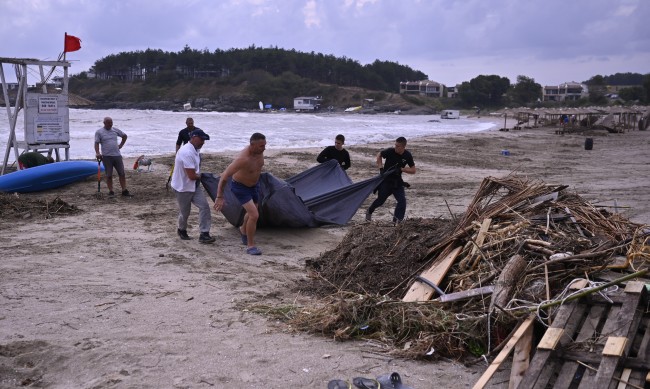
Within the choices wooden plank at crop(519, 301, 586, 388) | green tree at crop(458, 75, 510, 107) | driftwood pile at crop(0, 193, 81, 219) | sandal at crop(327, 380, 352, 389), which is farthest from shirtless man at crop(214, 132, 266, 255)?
green tree at crop(458, 75, 510, 107)

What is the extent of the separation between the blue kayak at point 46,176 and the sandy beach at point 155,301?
21cm

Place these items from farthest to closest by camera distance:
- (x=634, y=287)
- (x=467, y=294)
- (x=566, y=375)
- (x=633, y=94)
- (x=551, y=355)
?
1. (x=633, y=94)
2. (x=467, y=294)
3. (x=634, y=287)
4. (x=551, y=355)
5. (x=566, y=375)

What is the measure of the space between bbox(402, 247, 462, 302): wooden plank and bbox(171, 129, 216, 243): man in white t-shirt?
3.64 m

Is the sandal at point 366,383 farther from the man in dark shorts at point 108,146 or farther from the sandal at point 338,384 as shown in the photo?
the man in dark shorts at point 108,146

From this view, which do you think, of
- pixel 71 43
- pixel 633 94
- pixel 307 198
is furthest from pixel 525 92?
pixel 307 198

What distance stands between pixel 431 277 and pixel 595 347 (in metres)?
1.72

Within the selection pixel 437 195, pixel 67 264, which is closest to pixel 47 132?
pixel 67 264

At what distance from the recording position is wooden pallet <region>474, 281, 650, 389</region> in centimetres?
386

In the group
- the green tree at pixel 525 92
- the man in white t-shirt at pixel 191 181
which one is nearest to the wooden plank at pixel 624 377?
the man in white t-shirt at pixel 191 181

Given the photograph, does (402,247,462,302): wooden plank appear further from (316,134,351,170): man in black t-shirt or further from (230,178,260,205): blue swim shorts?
(316,134,351,170): man in black t-shirt

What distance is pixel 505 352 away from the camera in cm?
427

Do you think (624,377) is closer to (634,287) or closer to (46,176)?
(634,287)

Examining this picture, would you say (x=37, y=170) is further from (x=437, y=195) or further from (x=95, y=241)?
(x=437, y=195)

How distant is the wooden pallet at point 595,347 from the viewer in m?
3.86
